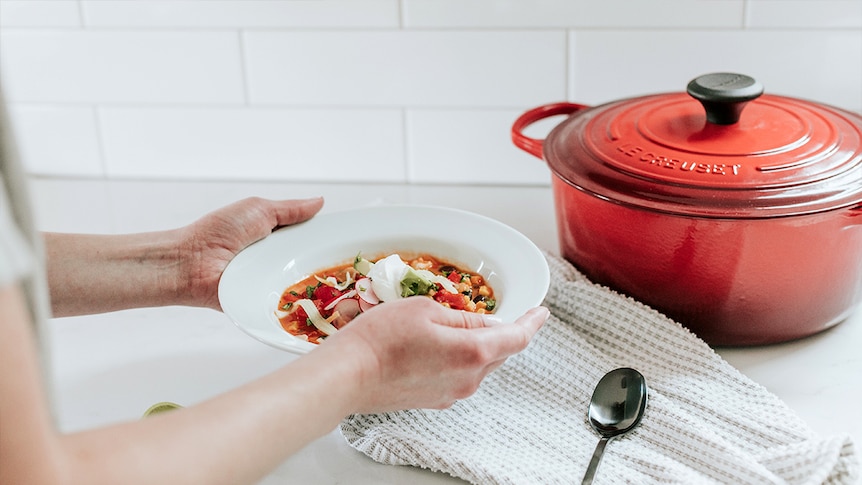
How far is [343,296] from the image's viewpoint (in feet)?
2.85

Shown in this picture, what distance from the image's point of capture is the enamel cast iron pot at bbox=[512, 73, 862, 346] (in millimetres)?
794

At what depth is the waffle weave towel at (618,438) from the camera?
70cm

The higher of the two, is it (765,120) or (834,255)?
(765,120)

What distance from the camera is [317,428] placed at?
596mm

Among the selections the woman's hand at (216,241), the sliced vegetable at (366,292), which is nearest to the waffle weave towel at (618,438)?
the sliced vegetable at (366,292)

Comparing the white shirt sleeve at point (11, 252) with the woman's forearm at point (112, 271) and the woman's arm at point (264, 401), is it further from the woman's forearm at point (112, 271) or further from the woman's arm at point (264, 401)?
the woman's forearm at point (112, 271)

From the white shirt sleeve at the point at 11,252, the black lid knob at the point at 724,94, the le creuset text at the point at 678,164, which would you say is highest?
the white shirt sleeve at the point at 11,252

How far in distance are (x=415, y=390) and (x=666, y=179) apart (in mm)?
324

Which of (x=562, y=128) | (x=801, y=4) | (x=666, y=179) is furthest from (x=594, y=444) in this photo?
(x=801, y=4)

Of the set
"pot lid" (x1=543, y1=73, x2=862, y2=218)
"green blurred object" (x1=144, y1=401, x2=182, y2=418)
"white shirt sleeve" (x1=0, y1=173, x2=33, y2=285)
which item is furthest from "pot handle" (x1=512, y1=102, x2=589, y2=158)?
"white shirt sleeve" (x1=0, y1=173, x2=33, y2=285)

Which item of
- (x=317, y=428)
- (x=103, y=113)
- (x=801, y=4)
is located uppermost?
(x=801, y=4)

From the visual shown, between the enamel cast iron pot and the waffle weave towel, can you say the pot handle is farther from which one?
the waffle weave towel

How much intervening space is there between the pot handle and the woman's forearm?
1.34 ft

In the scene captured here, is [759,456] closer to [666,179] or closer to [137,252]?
[666,179]
